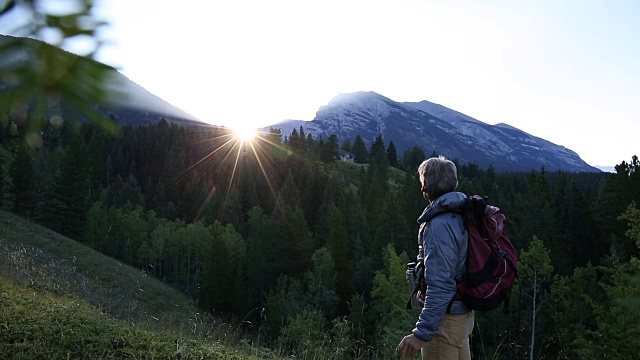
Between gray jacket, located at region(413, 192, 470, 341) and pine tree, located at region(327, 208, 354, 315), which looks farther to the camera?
pine tree, located at region(327, 208, 354, 315)

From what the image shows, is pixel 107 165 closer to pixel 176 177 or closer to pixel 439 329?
pixel 176 177

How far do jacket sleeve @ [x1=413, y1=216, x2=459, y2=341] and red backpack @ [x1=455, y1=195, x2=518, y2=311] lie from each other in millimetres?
138

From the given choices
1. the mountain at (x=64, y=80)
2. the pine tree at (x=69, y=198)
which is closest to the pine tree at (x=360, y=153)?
the pine tree at (x=69, y=198)

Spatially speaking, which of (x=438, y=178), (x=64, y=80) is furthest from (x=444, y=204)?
(x=64, y=80)

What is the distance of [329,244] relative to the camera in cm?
3766

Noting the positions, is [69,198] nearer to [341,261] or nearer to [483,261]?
[341,261]

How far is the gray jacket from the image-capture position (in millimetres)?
3016

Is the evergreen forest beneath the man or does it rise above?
beneath

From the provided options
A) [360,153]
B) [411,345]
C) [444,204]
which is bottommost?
[411,345]

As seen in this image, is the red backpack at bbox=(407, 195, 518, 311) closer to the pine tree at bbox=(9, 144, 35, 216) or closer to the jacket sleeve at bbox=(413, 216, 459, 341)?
the jacket sleeve at bbox=(413, 216, 459, 341)

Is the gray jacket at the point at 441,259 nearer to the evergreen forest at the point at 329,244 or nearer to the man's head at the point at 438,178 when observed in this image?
the man's head at the point at 438,178

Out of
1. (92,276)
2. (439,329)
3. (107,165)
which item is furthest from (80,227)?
(439,329)

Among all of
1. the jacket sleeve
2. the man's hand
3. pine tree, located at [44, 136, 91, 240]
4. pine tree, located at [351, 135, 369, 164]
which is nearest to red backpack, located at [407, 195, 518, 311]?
the jacket sleeve

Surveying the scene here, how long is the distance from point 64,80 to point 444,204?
8.26 ft
